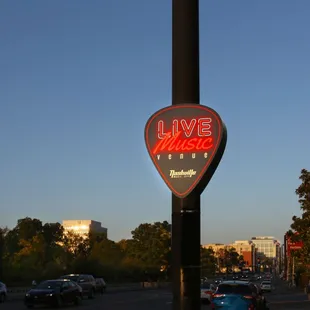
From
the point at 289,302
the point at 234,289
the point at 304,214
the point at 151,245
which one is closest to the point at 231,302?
the point at 234,289

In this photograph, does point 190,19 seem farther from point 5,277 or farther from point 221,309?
point 5,277

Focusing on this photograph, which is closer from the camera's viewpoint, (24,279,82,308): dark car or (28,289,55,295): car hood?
(24,279,82,308): dark car

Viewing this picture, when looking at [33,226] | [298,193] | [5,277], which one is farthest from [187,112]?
[33,226]

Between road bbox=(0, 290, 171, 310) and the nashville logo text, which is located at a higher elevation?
the nashville logo text

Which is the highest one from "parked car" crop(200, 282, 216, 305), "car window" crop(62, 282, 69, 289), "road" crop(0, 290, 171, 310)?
"car window" crop(62, 282, 69, 289)

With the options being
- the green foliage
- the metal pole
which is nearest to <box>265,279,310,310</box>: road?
the green foliage

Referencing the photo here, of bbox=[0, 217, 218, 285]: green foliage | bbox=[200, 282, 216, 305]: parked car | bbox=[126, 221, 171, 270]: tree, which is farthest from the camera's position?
bbox=[126, 221, 171, 270]: tree

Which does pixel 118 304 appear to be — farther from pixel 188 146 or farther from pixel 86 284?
pixel 188 146

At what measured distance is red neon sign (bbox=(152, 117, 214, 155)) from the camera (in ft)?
15.5

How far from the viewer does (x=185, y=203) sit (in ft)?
15.6

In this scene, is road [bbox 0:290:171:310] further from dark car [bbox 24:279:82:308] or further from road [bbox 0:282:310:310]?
dark car [bbox 24:279:82:308]

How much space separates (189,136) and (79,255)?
91.7 meters

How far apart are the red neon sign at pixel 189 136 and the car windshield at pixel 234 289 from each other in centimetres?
1721

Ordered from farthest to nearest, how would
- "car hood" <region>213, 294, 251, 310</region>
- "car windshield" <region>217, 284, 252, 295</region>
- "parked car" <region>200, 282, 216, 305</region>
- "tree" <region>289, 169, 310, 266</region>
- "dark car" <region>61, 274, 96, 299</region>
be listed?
"dark car" <region>61, 274, 96, 299</region>, "parked car" <region>200, 282, 216, 305</region>, "tree" <region>289, 169, 310, 266</region>, "car windshield" <region>217, 284, 252, 295</region>, "car hood" <region>213, 294, 251, 310</region>
